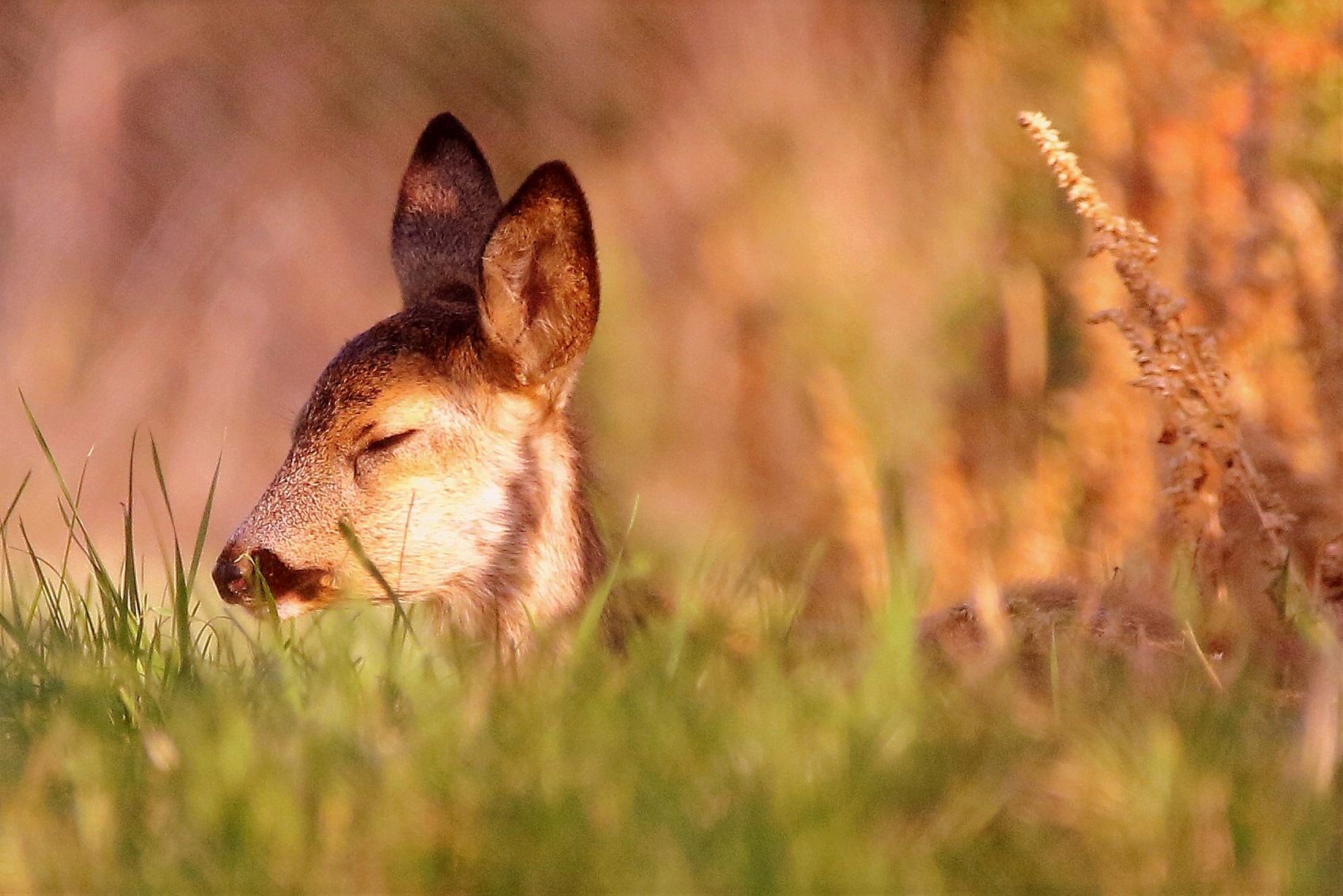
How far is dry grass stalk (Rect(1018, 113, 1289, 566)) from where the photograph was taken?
345 cm

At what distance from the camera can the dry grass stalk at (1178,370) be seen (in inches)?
136

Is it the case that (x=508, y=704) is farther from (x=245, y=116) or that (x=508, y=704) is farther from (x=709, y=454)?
(x=245, y=116)

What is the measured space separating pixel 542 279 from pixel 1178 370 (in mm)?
1332

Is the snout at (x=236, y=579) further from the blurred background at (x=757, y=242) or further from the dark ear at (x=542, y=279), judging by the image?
the blurred background at (x=757, y=242)

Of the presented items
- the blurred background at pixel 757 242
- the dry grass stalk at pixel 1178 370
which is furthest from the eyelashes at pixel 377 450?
the dry grass stalk at pixel 1178 370

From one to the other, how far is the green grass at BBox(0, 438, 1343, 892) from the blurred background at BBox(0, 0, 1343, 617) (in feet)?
3.09

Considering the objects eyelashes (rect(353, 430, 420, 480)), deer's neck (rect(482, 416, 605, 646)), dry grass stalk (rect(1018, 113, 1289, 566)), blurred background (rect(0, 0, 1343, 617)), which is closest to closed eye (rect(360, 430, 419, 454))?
eyelashes (rect(353, 430, 420, 480))

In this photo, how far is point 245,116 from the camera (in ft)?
30.6

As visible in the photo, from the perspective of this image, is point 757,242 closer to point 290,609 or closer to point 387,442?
point 387,442

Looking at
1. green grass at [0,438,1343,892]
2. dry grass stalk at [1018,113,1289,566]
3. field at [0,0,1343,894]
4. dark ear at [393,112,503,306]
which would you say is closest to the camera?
green grass at [0,438,1343,892]

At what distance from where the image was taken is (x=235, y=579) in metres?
3.48

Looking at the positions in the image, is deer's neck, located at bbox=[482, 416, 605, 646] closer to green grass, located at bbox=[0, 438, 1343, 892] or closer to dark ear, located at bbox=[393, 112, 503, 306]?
dark ear, located at bbox=[393, 112, 503, 306]

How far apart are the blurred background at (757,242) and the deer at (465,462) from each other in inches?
12.7

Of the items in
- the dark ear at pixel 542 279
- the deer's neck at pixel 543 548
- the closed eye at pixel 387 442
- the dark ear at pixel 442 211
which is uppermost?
the dark ear at pixel 442 211
